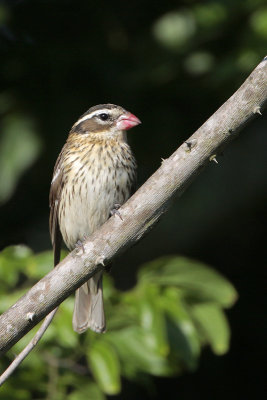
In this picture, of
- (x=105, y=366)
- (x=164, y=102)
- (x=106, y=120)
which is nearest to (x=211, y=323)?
(x=105, y=366)

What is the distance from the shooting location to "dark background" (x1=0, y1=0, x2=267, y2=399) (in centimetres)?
527

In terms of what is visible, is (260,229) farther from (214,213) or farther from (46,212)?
(46,212)

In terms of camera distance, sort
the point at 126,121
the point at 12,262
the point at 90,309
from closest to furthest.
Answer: the point at 12,262 < the point at 90,309 < the point at 126,121

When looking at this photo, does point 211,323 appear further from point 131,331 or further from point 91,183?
point 91,183

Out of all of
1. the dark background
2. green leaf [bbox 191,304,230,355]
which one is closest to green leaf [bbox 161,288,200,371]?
green leaf [bbox 191,304,230,355]

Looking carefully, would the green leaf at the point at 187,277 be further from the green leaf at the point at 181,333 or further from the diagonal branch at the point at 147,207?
the diagonal branch at the point at 147,207

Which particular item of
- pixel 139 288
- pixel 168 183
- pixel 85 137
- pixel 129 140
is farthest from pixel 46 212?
pixel 168 183

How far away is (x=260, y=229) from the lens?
6.48m

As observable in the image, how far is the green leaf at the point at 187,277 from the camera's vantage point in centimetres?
445

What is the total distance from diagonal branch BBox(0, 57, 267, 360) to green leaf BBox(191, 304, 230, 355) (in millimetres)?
1370

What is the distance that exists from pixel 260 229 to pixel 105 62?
1.92 metres

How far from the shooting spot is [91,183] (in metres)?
4.61

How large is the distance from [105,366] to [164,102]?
→ 2.11 m

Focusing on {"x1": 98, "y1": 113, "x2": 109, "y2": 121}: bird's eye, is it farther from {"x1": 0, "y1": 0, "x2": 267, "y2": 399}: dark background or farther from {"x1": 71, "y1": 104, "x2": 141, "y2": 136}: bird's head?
{"x1": 0, "y1": 0, "x2": 267, "y2": 399}: dark background
